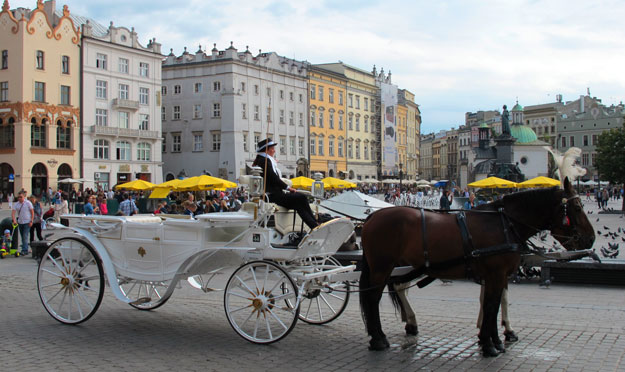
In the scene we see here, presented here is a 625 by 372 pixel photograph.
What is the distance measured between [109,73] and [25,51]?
770 centimetres

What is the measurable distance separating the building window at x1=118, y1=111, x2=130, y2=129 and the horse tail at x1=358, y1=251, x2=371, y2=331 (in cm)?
5121

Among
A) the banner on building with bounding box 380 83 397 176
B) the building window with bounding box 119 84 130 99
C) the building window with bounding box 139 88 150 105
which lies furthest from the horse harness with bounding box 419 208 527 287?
the banner on building with bounding box 380 83 397 176

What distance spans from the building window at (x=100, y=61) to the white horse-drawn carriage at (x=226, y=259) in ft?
158

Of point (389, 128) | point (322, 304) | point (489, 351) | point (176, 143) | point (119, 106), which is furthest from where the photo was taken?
point (389, 128)

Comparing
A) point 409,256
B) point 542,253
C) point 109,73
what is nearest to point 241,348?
point 409,256

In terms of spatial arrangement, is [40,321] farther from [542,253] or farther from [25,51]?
[25,51]

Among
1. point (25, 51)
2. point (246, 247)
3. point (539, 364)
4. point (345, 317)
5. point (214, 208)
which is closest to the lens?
point (539, 364)

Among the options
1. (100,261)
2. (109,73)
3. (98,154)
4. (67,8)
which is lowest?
(100,261)

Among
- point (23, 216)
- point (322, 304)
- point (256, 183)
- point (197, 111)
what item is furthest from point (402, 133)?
point (256, 183)

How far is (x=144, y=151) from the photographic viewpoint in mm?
57125

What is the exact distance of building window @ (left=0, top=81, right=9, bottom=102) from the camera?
161 feet

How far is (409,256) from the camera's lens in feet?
23.7

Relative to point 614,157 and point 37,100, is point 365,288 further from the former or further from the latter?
point 37,100

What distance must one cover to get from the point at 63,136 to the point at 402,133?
206ft
